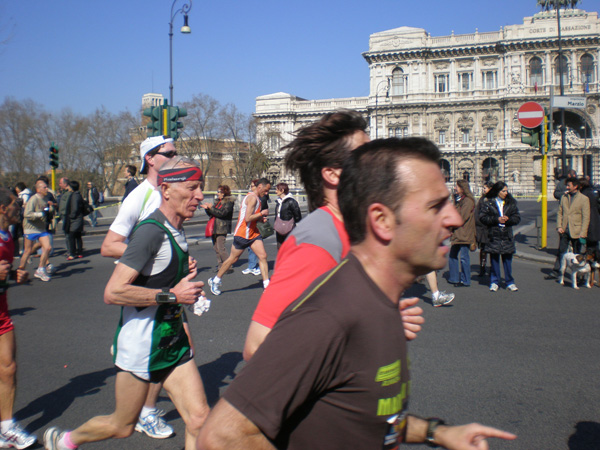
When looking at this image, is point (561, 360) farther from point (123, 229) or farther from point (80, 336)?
point (80, 336)

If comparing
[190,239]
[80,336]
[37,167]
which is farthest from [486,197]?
[37,167]

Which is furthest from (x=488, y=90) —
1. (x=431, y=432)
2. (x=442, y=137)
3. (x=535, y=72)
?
(x=431, y=432)

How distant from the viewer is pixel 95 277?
11.6 metres

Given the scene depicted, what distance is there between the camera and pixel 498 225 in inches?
395

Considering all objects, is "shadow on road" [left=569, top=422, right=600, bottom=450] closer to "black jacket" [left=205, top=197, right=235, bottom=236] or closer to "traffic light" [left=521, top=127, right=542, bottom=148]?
"black jacket" [left=205, top=197, right=235, bottom=236]

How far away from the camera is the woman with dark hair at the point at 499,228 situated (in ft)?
32.4

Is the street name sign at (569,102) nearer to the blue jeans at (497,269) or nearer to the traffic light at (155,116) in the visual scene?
the blue jeans at (497,269)

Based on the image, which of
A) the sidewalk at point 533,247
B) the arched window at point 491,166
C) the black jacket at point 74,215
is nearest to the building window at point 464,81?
the arched window at point 491,166

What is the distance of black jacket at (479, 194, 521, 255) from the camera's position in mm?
9930

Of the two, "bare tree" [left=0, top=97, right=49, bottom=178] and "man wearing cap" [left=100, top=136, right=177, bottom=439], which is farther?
"bare tree" [left=0, top=97, right=49, bottom=178]

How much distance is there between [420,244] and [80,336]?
634 cm

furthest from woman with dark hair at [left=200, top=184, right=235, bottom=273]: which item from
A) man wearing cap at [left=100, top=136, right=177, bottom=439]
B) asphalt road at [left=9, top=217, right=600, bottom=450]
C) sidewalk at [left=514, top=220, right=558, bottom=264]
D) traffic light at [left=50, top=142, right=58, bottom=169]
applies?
traffic light at [left=50, top=142, right=58, bottom=169]

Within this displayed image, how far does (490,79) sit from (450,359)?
226 feet

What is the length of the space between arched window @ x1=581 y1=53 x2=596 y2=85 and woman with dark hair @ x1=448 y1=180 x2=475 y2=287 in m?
62.1
